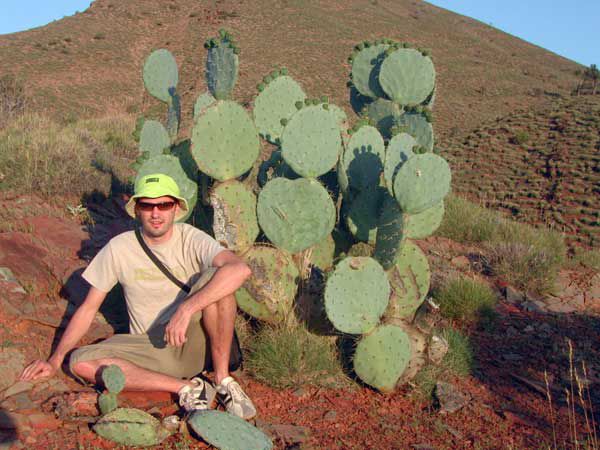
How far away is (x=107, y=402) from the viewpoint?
3182 millimetres

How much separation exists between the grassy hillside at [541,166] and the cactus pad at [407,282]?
23.3 ft

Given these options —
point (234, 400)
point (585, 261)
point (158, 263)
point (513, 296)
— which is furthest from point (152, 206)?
point (585, 261)

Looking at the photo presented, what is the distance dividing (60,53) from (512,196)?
2761 cm

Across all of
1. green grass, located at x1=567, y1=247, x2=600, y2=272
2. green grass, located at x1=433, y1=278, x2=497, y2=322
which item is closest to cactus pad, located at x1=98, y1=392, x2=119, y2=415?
green grass, located at x1=433, y1=278, x2=497, y2=322

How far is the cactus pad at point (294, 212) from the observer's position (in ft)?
14.3

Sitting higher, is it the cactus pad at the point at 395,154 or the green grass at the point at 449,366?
the cactus pad at the point at 395,154

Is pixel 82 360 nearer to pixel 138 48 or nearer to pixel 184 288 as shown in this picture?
pixel 184 288

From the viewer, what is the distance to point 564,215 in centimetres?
1212

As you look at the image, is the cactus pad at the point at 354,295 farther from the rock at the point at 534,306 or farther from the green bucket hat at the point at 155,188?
the rock at the point at 534,306

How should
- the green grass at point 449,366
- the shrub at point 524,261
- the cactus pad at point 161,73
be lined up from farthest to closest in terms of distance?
the shrub at point 524,261
the cactus pad at point 161,73
the green grass at point 449,366

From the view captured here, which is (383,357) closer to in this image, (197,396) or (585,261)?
(197,396)

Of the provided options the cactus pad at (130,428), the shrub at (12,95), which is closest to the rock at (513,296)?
the cactus pad at (130,428)

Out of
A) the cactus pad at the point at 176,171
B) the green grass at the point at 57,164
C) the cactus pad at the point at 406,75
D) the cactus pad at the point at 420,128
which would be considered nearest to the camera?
the cactus pad at the point at 176,171

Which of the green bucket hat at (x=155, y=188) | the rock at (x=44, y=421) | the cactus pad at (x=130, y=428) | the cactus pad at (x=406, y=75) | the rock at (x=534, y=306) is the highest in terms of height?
the cactus pad at (x=406, y=75)
